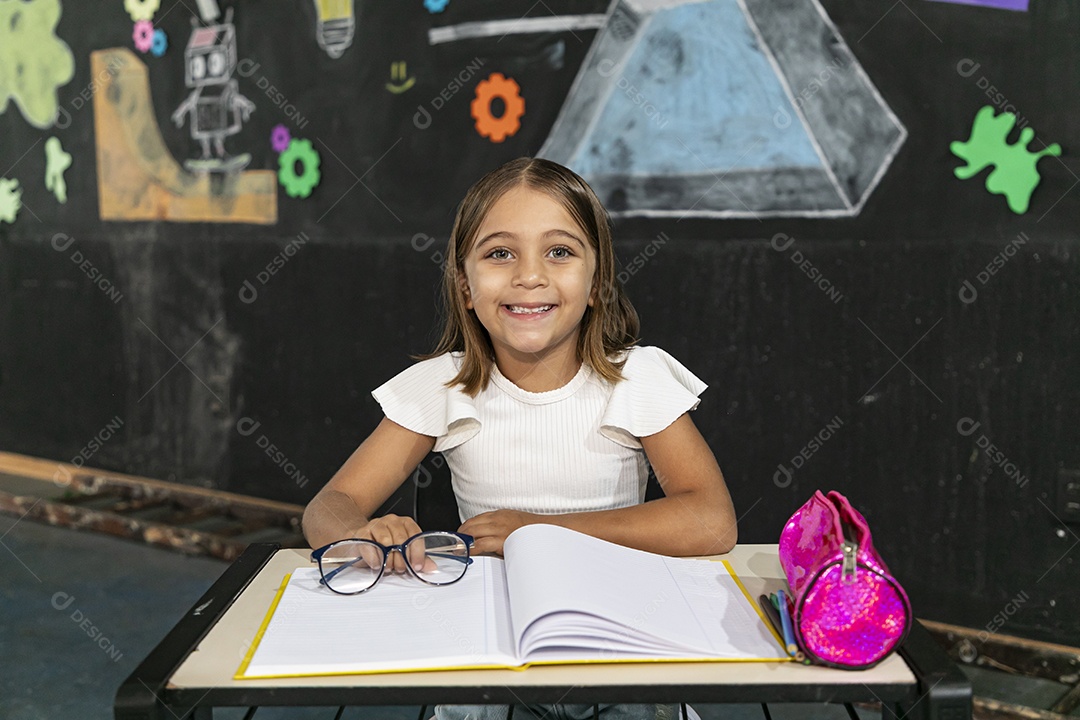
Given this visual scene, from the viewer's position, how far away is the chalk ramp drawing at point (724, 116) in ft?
7.91

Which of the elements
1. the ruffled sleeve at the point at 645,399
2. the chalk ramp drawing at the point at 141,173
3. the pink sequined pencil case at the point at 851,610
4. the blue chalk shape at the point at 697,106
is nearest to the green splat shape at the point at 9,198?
the chalk ramp drawing at the point at 141,173

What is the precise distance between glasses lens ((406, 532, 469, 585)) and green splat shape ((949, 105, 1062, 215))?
A: 1699 mm

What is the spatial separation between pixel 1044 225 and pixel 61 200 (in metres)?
3.62

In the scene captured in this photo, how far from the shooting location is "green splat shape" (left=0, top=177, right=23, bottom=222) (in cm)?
421

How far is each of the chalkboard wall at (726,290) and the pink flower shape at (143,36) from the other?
11 cm

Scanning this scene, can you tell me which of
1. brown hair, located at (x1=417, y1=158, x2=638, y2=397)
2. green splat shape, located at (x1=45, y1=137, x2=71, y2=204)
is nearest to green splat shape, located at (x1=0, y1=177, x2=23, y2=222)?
green splat shape, located at (x1=45, y1=137, x2=71, y2=204)

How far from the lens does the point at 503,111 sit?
2.89 metres

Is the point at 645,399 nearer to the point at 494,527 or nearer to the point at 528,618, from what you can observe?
the point at 494,527

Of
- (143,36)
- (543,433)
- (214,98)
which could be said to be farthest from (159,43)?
(543,433)

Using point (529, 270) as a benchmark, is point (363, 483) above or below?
below

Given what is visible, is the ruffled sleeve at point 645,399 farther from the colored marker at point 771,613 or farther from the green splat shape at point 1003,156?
the green splat shape at point 1003,156

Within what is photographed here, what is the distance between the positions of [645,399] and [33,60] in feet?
12.1

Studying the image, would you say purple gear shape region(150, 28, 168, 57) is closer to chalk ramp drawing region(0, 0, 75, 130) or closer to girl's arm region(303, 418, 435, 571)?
chalk ramp drawing region(0, 0, 75, 130)

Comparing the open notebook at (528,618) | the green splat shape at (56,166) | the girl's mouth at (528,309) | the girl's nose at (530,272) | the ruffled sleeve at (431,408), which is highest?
the girl's nose at (530,272)
